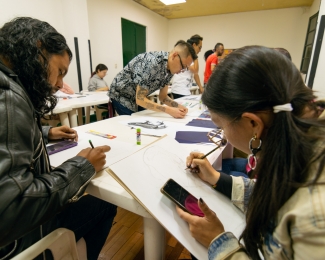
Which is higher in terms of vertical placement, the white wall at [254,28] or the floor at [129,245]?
the white wall at [254,28]

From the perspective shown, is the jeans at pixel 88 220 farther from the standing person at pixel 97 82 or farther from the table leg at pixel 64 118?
the standing person at pixel 97 82

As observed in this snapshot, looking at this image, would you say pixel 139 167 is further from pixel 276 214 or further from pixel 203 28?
pixel 203 28

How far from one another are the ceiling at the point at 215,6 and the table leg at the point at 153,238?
570 centimetres

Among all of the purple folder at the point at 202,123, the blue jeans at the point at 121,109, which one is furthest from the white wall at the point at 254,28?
the blue jeans at the point at 121,109

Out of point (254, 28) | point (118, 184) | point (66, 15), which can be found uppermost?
point (254, 28)

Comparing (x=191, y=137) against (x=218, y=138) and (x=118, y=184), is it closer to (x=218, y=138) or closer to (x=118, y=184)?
(x=218, y=138)

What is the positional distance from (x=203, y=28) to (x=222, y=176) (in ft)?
23.2

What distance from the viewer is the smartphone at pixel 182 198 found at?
56cm

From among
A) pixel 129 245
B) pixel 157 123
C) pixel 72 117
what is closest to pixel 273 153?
pixel 157 123

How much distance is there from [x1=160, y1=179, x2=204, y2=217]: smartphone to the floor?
808mm

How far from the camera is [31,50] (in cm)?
63

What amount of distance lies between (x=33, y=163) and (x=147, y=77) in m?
1.20

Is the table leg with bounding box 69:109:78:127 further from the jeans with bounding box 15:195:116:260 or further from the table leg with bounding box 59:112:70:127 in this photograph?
the jeans with bounding box 15:195:116:260

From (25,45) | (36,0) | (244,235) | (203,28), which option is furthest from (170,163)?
(203,28)
